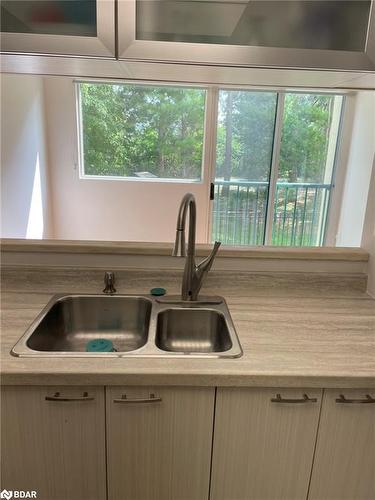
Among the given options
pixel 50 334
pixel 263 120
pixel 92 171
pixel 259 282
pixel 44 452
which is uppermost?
pixel 263 120

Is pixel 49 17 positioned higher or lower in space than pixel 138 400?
higher

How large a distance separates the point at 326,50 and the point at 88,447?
1281mm

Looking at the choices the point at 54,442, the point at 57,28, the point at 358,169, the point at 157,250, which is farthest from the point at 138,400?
the point at 358,169

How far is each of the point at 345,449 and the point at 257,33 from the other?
46.7 inches

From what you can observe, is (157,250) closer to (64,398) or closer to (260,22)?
(64,398)

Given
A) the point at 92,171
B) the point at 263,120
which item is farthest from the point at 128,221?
the point at 263,120

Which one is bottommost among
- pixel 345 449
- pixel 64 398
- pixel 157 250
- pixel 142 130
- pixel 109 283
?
pixel 345 449

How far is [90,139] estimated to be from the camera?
12.7 ft

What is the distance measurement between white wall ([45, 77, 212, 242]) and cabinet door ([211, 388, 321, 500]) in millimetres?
3029

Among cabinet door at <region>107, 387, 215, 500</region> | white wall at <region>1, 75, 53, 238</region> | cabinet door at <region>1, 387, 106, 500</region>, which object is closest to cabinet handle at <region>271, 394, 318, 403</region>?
cabinet door at <region>107, 387, 215, 500</region>

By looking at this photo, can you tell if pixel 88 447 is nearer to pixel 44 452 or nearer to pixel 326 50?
pixel 44 452

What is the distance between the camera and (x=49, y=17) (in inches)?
40.6

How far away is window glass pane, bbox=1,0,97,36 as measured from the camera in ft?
3.35

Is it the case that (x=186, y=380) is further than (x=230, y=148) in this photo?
No
